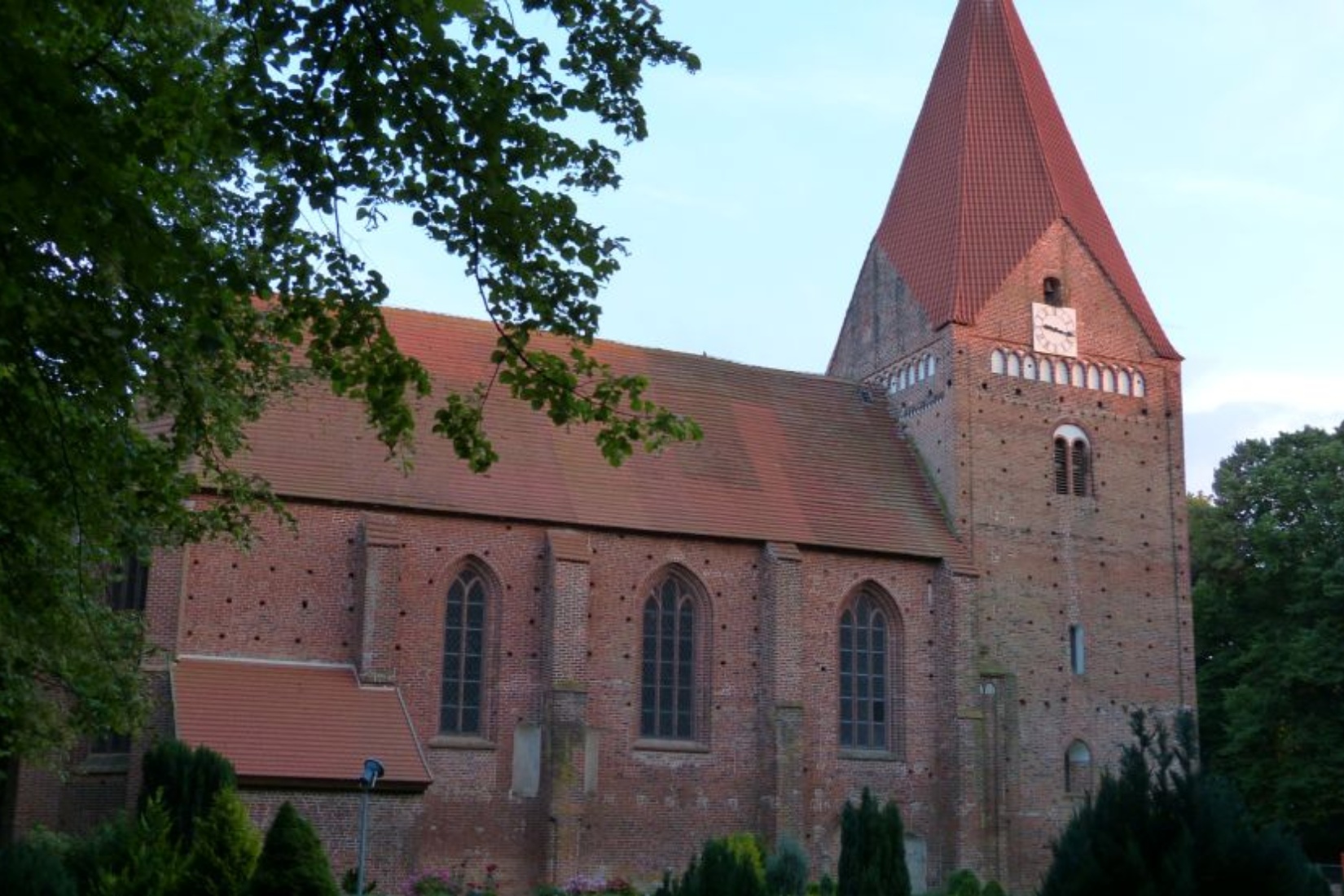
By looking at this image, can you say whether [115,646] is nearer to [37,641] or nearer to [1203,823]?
[37,641]

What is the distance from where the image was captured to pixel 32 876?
50.7 feet

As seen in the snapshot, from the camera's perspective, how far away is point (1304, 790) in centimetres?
3516

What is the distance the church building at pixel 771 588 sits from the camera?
25.4 metres

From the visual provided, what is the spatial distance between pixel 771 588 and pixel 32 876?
15.9 metres

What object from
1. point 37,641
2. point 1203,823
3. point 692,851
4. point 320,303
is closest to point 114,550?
point 37,641

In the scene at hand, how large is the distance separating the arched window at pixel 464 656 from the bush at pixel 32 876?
35.7ft

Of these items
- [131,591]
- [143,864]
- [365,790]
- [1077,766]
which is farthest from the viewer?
[1077,766]

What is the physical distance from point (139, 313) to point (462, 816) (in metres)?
15.6

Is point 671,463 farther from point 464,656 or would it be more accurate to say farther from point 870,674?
point 464,656

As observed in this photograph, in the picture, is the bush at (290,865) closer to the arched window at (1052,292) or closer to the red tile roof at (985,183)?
the red tile roof at (985,183)

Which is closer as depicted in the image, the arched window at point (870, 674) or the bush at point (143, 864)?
the bush at point (143, 864)

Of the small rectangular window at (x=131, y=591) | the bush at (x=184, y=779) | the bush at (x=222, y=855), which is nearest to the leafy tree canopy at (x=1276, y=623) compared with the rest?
the bush at (x=184, y=779)

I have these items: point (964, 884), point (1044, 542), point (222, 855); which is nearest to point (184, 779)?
point (222, 855)

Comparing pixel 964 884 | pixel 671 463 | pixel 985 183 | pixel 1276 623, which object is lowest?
pixel 964 884
